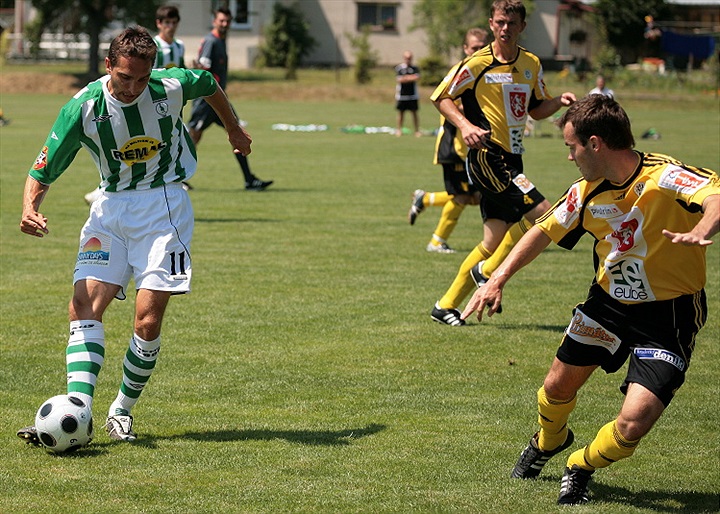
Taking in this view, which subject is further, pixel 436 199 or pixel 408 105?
pixel 408 105

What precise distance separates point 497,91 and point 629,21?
197 ft

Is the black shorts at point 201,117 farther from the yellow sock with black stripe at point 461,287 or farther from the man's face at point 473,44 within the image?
the yellow sock with black stripe at point 461,287

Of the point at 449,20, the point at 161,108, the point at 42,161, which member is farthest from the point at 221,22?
the point at 449,20

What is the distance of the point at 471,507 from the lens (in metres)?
4.85

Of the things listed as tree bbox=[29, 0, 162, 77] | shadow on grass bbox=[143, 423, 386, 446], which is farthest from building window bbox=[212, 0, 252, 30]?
shadow on grass bbox=[143, 423, 386, 446]

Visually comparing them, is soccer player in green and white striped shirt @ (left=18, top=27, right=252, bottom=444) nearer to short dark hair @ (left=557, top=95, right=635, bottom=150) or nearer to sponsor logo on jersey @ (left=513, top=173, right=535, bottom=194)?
short dark hair @ (left=557, top=95, right=635, bottom=150)

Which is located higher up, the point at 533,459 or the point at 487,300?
the point at 487,300

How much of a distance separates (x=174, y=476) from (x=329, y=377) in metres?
2.08

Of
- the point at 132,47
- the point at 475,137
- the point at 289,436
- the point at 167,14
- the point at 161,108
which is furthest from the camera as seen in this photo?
the point at 167,14

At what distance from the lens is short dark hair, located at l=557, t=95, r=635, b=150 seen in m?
4.64

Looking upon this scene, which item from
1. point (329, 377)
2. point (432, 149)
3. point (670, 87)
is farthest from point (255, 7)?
point (329, 377)

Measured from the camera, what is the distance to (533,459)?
5.23m

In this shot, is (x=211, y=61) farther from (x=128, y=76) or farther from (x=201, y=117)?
(x=128, y=76)

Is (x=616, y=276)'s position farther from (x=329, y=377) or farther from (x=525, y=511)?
(x=329, y=377)
